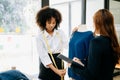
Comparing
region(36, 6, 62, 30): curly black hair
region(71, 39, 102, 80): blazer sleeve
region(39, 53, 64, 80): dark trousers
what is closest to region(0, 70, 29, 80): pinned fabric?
region(39, 53, 64, 80): dark trousers

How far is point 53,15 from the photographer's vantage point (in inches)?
80.2

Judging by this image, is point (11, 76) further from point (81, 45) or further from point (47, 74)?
point (81, 45)

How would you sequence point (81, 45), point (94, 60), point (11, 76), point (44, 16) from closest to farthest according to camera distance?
1. point (94, 60)
2. point (81, 45)
3. point (11, 76)
4. point (44, 16)

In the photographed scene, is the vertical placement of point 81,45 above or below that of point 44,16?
below

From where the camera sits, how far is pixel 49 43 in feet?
6.73

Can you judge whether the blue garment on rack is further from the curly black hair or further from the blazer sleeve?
the curly black hair

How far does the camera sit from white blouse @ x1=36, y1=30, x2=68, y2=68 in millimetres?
1989

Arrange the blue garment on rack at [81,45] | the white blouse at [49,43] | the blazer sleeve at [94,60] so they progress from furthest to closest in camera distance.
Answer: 1. the white blouse at [49,43]
2. the blue garment on rack at [81,45]
3. the blazer sleeve at [94,60]

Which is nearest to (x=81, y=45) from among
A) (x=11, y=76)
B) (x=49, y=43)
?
(x=49, y=43)

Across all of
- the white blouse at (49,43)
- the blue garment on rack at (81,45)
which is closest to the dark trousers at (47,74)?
the white blouse at (49,43)

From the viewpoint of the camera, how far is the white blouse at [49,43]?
6.53 feet

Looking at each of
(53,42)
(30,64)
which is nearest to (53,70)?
(53,42)

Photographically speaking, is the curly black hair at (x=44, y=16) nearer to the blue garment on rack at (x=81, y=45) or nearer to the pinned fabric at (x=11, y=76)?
the blue garment on rack at (x=81, y=45)

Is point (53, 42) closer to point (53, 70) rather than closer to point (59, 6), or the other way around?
point (53, 70)
